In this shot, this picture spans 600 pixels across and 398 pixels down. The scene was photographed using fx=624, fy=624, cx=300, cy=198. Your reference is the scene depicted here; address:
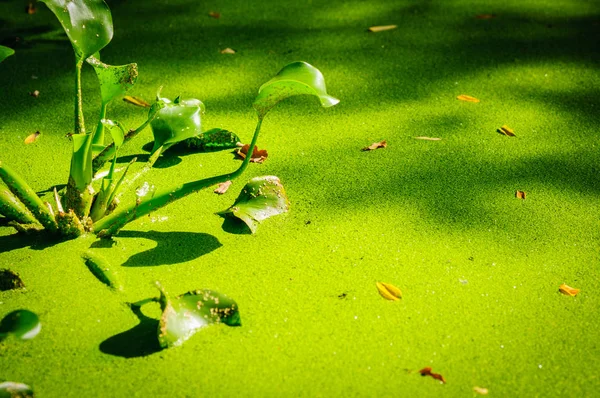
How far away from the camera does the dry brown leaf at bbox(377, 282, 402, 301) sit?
1.27 m

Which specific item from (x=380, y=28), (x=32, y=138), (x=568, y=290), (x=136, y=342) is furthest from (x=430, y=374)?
(x=380, y=28)

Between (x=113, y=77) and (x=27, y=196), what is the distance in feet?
1.02

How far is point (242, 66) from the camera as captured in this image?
2.17 meters

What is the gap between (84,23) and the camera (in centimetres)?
132

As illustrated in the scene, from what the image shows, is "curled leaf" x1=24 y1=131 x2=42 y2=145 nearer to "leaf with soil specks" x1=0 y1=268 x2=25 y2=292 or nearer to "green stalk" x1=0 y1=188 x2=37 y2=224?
"green stalk" x1=0 y1=188 x2=37 y2=224

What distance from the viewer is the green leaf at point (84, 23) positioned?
130 centimetres

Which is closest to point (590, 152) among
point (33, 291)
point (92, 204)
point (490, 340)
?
point (490, 340)

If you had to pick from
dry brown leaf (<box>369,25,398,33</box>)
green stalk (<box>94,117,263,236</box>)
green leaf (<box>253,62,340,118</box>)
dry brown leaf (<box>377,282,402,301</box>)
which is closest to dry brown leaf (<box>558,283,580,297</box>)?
dry brown leaf (<box>377,282,402,301</box>)

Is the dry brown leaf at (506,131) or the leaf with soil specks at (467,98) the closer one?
the dry brown leaf at (506,131)

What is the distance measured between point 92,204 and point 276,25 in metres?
1.29

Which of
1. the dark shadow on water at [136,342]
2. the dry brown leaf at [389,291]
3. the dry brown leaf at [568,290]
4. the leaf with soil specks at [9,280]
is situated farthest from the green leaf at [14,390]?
the dry brown leaf at [568,290]

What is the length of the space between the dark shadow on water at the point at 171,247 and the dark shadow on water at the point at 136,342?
0.60 feet

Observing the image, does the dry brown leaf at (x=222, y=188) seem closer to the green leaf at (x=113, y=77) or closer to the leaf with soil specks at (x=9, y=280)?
the green leaf at (x=113, y=77)

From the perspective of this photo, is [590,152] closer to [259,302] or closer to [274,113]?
[274,113]
